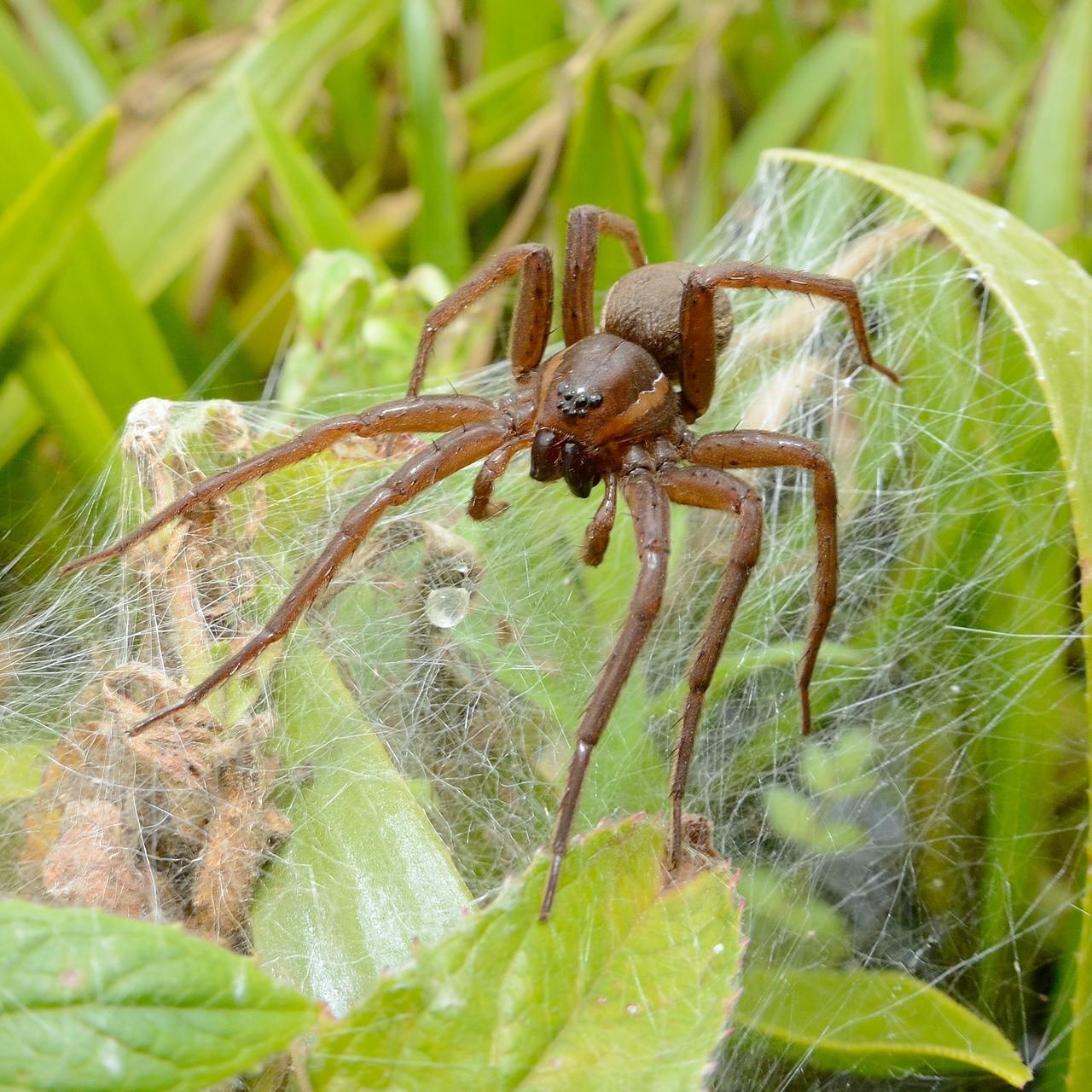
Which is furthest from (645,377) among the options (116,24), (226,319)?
(116,24)

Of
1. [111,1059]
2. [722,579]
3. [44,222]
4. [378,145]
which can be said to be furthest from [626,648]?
[378,145]

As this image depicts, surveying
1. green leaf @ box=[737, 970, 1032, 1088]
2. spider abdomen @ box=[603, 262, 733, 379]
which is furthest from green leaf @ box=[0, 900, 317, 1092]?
spider abdomen @ box=[603, 262, 733, 379]

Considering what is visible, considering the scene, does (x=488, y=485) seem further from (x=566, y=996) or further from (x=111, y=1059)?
(x=111, y=1059)

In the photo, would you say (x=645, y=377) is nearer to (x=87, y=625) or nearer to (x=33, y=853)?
(x=87, y=625)

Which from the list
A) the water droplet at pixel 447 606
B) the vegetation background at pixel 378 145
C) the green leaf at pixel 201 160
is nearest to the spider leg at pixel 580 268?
the vegetation background at pixel 378 145

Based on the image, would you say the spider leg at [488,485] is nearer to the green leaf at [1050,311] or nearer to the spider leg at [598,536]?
the spider leg at [598,536]

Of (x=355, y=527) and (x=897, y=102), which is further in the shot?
(x=897, y=102)
